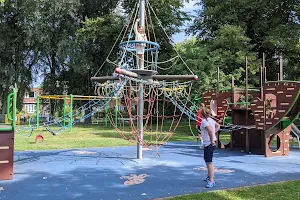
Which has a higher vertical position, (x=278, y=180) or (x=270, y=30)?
(x=270, y=30)

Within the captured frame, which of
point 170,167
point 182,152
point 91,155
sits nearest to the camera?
point 170,167

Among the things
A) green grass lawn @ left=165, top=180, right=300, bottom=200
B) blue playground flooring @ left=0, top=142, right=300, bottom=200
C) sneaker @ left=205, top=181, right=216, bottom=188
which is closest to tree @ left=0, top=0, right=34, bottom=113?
Result: blue playground flooring @ left=0, top=142, right=300, bottom=200

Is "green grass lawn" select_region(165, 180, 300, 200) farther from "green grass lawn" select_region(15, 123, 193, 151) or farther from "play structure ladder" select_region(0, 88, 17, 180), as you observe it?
"green grass lawn" select_region(15, 123, 193, 151)

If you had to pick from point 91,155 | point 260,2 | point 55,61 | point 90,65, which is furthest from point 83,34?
point 91,155

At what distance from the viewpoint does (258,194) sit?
5.56m

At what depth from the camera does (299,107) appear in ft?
34.0

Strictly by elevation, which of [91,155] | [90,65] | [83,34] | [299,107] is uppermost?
[83,34]

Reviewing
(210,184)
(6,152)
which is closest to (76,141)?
(6,152)

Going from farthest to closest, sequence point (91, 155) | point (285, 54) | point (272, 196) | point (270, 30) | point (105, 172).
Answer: point (285, 54) < point (270, 30) < point (91, 155) < point (105, 172) < point (272, 196)

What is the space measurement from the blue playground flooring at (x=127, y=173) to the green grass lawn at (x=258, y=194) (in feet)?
1.16

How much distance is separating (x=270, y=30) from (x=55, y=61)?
2026cm

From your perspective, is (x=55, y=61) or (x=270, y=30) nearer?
(x=270, y=30)

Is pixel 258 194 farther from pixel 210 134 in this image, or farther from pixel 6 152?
pixel 6 152

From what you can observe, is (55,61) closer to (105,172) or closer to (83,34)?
(83,34)
